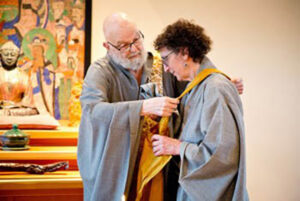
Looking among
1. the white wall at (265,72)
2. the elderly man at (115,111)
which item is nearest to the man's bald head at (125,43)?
the elderly man at (115,111)

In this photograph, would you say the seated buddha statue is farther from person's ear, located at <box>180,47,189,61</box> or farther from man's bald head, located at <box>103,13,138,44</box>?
person's ear, located at <box>180,47,189,61</box>

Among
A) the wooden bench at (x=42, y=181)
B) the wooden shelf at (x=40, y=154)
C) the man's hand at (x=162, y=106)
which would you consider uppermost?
the man's hand at (x=162, y=106)

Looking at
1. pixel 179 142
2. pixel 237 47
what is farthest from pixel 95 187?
pixel 237 47

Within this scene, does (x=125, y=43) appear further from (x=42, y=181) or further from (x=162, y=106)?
(x=42, y=181)

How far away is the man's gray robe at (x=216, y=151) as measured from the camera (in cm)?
157

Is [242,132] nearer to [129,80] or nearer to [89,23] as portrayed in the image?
[129,80]

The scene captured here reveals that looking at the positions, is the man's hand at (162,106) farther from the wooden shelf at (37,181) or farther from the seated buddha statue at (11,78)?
the seated buddha statue at (11,78)

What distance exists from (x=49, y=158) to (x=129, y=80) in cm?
107

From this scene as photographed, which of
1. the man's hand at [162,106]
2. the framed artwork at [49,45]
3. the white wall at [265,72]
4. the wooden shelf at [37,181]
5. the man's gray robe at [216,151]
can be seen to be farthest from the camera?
the white wall at [265,72]

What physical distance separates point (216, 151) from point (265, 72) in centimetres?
283

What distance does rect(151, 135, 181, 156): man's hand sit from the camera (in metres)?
1.71

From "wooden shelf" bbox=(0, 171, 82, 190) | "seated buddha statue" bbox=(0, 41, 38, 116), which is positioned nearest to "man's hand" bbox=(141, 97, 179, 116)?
"wooden shelf" bbox=(0, 171, 82, 190)

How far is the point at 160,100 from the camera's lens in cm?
172

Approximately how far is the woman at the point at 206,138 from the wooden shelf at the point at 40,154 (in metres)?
1.30
